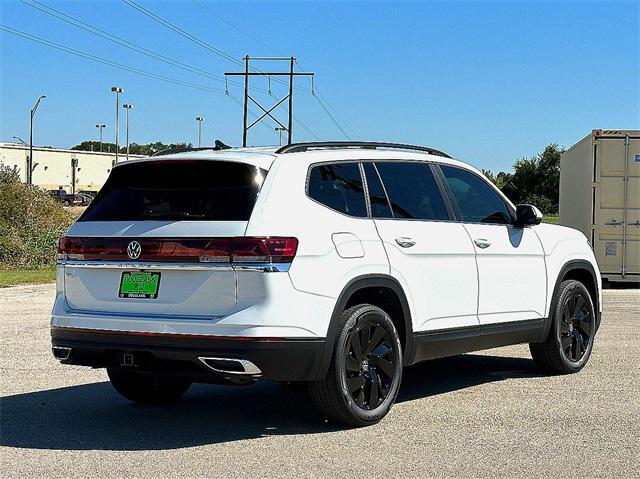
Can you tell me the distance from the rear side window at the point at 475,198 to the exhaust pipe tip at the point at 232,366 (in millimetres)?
2621

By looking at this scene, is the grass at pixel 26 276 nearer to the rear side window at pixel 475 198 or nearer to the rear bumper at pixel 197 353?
the rear side window at pixel 475 198

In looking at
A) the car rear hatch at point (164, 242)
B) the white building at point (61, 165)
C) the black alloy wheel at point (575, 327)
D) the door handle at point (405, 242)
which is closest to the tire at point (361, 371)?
the door handle at point (405, 242)

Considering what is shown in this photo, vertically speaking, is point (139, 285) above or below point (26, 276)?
above

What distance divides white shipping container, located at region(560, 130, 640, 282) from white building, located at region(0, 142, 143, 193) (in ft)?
309

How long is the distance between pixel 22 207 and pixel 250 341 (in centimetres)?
2144

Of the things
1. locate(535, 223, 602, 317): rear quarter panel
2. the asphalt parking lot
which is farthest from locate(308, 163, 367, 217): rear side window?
locate(535, 223, 602, 317): rear quarter panel

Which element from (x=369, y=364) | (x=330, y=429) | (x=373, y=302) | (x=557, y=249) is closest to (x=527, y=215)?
(x=557, y=249)

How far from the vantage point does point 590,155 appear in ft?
64.1

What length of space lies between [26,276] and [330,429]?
16124mm

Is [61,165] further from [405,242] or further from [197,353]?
[197,353]

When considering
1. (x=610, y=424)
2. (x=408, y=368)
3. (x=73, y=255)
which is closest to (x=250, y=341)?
(x=73, y=255)

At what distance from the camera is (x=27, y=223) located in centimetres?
2622

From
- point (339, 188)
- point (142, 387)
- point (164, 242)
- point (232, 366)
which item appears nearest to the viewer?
point (232, 366)

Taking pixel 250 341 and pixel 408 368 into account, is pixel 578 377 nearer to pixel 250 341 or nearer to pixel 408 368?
pixel 408 368
